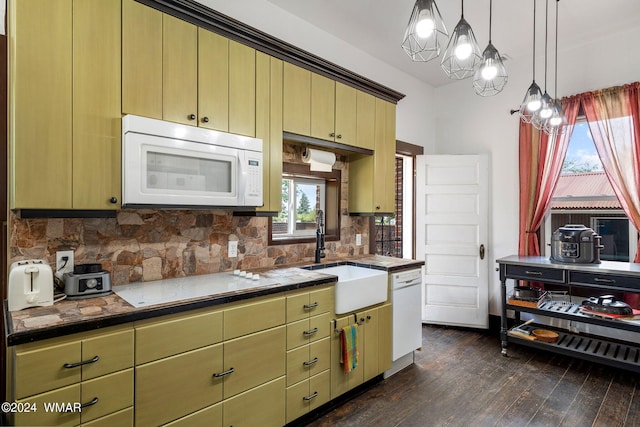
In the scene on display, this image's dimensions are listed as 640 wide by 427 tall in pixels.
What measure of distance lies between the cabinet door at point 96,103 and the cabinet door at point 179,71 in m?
0.24

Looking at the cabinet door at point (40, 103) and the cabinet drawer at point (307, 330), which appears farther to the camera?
the cabinet drawer at point (307, 330)

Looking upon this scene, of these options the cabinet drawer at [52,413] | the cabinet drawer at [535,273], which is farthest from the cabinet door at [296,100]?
the cabinet drawer at [535,273]

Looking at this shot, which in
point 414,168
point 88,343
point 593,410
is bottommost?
point 593,410

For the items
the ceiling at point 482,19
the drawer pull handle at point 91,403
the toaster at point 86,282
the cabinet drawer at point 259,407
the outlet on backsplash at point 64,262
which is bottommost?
the cabinet drawer at point 259,407

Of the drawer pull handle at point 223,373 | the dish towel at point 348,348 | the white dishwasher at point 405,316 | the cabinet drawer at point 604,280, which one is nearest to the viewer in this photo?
the drawer pull handle at point 223,373

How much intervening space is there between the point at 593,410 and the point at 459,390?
0.88 metres

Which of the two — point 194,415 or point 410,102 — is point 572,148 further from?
point 194,415

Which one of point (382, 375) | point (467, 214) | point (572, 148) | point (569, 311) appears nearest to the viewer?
point (382, 375)

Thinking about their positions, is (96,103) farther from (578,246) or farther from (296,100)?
(578,246)

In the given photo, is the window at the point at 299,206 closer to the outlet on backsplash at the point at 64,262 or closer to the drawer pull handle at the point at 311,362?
the drawer pull handle at the point at 311,362

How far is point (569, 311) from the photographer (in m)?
3.19

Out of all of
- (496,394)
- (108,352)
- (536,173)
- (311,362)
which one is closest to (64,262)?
(108,352)

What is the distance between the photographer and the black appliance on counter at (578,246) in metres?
3.15

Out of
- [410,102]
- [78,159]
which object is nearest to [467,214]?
[410,102]
